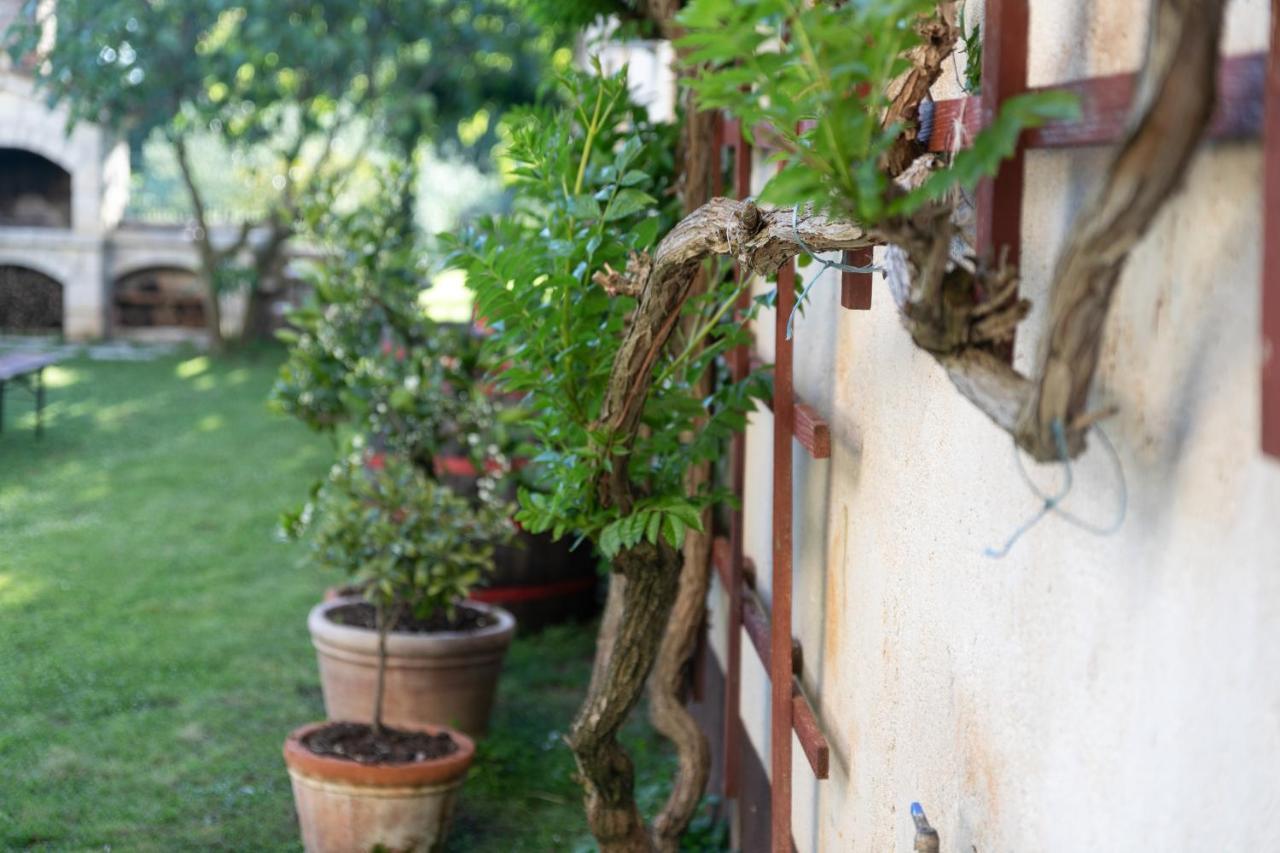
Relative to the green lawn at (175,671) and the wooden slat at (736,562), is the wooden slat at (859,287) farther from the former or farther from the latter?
the green lawn at (175,671)

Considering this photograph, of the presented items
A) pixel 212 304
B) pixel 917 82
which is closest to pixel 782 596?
pixel 917 82

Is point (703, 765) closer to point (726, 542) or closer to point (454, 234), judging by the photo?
point (726, 542)

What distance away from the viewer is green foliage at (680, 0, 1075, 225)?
1.30 meters

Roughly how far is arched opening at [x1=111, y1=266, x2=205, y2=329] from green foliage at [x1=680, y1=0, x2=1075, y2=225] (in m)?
16.6

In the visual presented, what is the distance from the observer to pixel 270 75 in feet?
48.6

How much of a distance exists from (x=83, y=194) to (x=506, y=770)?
44.2 ft

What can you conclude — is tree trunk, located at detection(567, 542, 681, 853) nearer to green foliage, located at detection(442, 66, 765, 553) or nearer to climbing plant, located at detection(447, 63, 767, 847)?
climbing plant, located at detection(447, 63, 767, 847)

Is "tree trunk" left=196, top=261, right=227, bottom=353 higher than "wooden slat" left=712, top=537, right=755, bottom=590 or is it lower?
higher

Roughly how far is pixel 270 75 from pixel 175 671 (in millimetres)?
10106

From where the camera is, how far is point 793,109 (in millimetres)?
1432

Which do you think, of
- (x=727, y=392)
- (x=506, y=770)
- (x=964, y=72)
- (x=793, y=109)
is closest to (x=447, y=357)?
(x=506, y=770)

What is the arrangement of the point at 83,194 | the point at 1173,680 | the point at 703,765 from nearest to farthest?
the point at 1173,680 → the point at 703,765 → the point at 83,194

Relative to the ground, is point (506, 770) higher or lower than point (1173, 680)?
lower

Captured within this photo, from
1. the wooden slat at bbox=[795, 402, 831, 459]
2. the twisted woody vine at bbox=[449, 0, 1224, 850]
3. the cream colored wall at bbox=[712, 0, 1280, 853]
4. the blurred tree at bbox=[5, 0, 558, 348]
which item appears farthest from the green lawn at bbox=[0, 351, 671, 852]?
the blurred tree at bbox=[5, 0, 558, 348]
